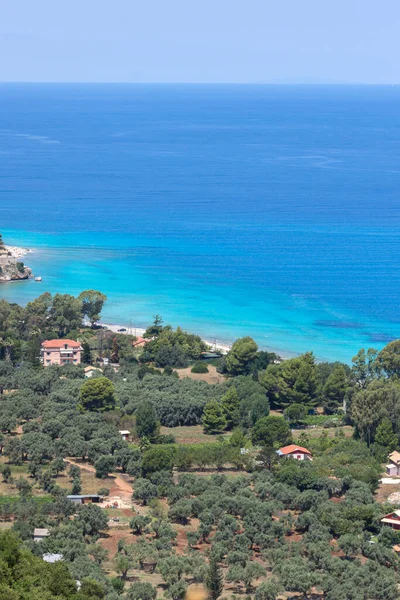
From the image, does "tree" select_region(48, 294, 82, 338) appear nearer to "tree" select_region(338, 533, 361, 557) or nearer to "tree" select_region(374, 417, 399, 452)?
"tree" select_region(374, 417, 399, 452)

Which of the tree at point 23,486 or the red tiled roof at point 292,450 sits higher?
the red tiled roof at point 292,450

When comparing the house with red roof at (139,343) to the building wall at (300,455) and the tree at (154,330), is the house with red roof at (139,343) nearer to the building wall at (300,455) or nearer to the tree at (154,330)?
the tree at (154,330)

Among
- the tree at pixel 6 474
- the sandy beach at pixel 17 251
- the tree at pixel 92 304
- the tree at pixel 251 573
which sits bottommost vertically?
the tree at pixel 251 573

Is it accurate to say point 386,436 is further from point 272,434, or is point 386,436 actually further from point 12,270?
point 12,270

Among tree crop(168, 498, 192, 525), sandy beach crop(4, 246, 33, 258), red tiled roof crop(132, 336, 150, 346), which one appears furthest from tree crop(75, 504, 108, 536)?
sandy beach crop(4, 246, 33, 258)

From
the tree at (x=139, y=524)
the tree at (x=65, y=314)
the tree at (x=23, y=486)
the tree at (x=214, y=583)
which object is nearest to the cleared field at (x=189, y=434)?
the tree at (x=23, y=486)

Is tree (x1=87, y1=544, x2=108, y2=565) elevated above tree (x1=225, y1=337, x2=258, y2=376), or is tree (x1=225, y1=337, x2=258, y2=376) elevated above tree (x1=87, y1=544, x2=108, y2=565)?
tree (x1=225, y1=337, x2=258, y2=376)

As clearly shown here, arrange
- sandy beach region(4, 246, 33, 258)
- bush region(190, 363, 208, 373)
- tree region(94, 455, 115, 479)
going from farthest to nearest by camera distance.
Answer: sandy beach region(4, 246, 33, 258) < bush region(190, 363, 208, 373) < tree region(94, 455, 115, 479)

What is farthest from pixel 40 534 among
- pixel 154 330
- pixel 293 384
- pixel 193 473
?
pixel 154 330
